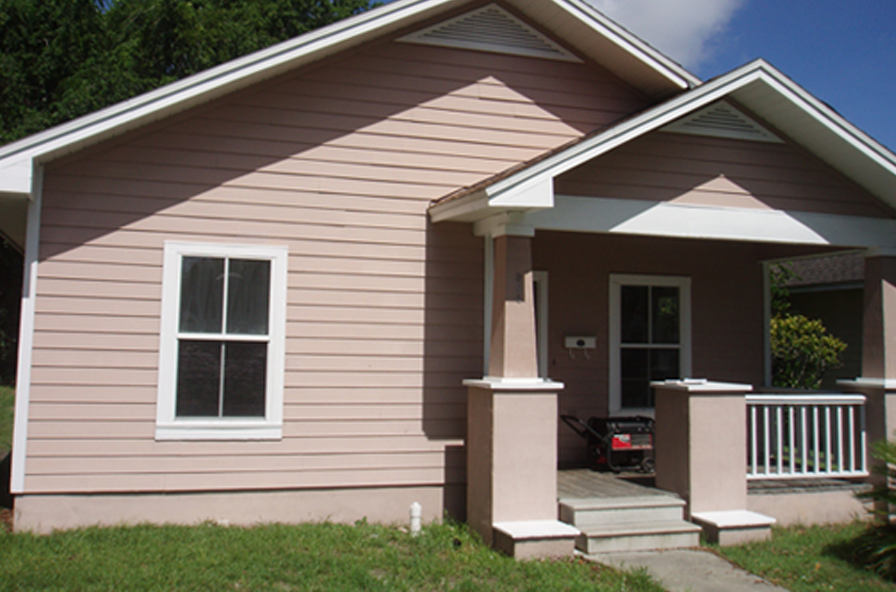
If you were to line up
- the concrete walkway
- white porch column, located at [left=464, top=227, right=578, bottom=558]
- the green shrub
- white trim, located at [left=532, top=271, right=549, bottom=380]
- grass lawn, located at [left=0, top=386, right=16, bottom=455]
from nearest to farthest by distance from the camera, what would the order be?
the concrete walkway, white porch column, located at [left=464, top=227, right=578, bottom=558], white trim, located at [left=532, top=271, right=549, bottom=380], grass lawn, located at [left=0, top=386, right=16, bottom=455], the green shrub

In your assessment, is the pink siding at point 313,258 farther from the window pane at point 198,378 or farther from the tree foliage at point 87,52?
the tree foliage at point 87,52

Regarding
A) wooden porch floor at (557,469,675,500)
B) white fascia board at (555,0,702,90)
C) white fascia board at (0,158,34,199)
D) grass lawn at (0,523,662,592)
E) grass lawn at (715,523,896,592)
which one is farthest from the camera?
white fascia board at (555,0,702,90)

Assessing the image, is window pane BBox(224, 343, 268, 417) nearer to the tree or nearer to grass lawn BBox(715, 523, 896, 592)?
grass lawn BBox(715, 523, 896, 592)

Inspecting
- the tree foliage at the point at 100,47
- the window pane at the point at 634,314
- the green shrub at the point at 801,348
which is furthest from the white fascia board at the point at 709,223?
the tree foliage at the point at 100,47

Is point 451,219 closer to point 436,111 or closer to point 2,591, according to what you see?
point 436,111

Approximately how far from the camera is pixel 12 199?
682 cm

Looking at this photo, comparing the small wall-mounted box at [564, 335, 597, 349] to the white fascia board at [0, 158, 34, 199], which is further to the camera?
the small wall-mounted box at [564, 335, 597, 349]

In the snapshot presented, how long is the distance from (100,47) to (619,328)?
16.9 m

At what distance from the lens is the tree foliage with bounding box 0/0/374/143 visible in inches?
715

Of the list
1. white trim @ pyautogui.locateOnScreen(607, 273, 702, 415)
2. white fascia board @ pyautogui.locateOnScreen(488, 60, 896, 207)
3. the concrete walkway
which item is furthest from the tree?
the concrete walkway

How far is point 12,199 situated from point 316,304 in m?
2.75

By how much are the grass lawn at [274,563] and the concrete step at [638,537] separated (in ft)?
1.16

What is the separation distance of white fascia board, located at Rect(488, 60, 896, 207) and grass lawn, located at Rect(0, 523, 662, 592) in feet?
9.70

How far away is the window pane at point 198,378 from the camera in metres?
7.09
